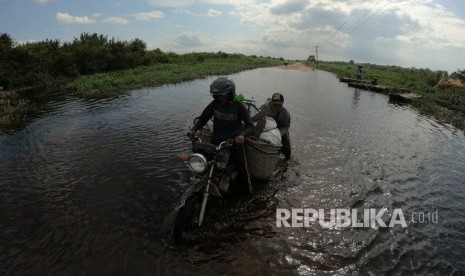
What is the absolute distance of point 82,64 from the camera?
33625mm

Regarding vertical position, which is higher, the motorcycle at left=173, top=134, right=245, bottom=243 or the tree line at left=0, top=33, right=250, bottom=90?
the tree line at left=0, top=33, right=250, bottom=90

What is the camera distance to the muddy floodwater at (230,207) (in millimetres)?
4988

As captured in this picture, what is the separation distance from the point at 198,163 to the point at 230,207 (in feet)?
6.16

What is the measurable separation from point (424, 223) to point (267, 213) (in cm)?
315

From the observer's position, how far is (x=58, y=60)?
3012 centimetres

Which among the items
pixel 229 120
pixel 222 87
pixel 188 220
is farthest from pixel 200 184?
pixel 222 87

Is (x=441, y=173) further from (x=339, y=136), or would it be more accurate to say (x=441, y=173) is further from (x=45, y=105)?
(x=45, y=105)

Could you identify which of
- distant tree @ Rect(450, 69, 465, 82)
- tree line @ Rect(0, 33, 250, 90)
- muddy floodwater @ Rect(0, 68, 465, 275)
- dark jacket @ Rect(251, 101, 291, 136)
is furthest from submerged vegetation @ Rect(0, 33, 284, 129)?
distant tree @ Rect(450, 69, 465, 82)

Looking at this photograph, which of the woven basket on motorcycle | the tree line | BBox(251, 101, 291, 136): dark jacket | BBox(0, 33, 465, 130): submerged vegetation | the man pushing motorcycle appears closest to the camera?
the man pushing motorcycle

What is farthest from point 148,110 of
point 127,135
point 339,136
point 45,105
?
point 339,136

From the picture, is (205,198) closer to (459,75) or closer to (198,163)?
(198,163)

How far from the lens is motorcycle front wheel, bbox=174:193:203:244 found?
5.06 meters

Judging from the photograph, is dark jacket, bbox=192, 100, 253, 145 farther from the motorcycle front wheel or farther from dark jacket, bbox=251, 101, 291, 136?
dark jacket, bbox=251, 101, 291, 136

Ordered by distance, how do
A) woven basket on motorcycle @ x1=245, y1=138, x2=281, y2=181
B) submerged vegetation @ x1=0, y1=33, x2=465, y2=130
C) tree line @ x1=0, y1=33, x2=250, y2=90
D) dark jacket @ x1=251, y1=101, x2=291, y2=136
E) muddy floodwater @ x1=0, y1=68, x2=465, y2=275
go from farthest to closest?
tree line @ x1=0, y1=33, x2=250, y2=90, submerged vegetation @ x1=0, y1=33, x2=465, y2=130, dark jacket @ x1=251, y1=101, x2=291, y2=136, woven basket on motorcycle @ x1=245, y1=138, x2=281, y2=181, muddy floodwater @ x1=0, y1=68, x2=465, y2=275
